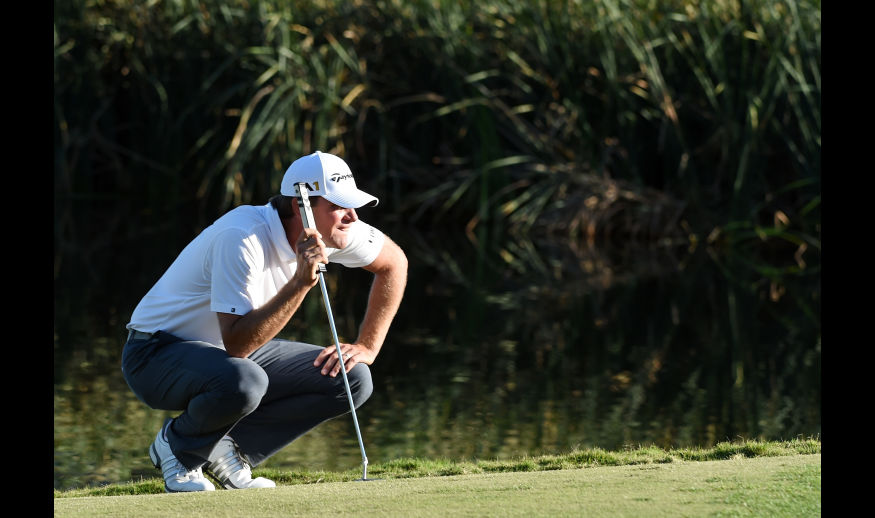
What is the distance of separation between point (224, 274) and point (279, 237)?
231 millimetres

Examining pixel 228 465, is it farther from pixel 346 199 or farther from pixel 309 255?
pixel 346 199

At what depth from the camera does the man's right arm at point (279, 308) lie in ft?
12.3

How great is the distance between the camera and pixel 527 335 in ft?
25.1

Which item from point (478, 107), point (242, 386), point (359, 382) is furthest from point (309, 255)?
point (478, 107)

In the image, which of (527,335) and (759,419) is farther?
(527,335)

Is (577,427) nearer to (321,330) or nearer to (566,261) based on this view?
(321,330)

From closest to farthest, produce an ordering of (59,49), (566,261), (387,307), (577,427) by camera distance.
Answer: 1. (387,307)
2. (577,427)
3. (566,261)
4. (59,49)

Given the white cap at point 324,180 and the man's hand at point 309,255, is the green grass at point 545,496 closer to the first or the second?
the man's hand at point 309,255

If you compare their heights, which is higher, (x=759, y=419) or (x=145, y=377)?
(x=145, y=377)

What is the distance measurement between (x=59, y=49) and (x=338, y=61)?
2597mm

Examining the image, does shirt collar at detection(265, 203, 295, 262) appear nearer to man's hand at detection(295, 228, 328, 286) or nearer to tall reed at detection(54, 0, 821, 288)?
man's hand at detection(295, 228, 328, 286)

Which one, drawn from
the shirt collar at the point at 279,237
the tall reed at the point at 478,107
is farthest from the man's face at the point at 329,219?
the tall reed at the point at 478,107

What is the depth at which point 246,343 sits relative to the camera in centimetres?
383

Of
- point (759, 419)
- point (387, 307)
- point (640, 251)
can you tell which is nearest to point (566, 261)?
point (640, 251)
